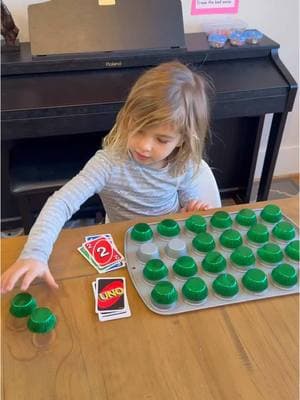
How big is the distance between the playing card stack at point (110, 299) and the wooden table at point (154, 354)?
0.04ft

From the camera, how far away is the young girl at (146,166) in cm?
90

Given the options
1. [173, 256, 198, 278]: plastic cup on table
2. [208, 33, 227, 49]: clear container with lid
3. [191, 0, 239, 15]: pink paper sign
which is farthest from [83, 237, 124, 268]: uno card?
[191, 0, 239, 15]: pink paper sign

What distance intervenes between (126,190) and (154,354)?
1.93 feet

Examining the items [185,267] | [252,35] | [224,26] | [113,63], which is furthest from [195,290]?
[224,26]

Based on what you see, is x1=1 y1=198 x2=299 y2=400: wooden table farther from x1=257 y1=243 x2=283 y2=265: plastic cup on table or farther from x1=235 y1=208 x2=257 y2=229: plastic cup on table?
x1=235 y1=208 x2=257 y2=229: plastic cup on table

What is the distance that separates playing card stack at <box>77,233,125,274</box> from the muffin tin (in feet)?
0.08

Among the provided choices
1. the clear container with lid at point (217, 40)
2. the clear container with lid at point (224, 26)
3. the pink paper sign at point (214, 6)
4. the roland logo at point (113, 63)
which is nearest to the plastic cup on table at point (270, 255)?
the roland logo at point (113, 63)

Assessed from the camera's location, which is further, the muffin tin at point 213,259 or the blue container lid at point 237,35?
the blue container lid at point 237,35

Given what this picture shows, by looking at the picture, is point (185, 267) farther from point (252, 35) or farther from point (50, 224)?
point (252, 35)

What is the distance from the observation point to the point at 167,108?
3.33 feet

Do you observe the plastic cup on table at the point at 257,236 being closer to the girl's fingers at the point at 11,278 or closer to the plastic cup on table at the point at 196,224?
the plastic cup on table at the point at 196,224

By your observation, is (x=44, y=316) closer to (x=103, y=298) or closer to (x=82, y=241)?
(x=103, y=298)

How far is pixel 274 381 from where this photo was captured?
675mm

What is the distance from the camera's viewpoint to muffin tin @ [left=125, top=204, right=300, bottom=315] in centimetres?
79
